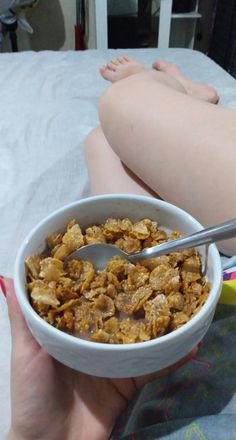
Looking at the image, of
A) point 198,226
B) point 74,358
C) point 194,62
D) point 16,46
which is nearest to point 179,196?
point 198,226

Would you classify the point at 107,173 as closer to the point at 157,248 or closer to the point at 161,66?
the point at 157,248

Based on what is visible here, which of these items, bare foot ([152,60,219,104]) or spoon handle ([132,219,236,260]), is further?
bare foot ([152,60,219,104])

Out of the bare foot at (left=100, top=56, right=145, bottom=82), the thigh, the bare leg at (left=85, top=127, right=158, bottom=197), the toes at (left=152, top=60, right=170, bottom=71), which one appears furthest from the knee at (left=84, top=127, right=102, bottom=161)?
the toes at (left=152, top=60, right=170, bottom=71)

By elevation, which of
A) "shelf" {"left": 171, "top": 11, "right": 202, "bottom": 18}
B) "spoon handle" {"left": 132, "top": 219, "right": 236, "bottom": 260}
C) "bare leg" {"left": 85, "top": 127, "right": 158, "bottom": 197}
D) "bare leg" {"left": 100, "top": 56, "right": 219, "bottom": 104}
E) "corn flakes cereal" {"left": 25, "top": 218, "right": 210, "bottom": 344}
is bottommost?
"bare leg" {"left": 85, "top": 127, "right": 158, "bottom": 197}

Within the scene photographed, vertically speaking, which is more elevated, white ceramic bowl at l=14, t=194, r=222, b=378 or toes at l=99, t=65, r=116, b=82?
Answer: white ceramic bowl at l=14, t=194, r=222, b=378

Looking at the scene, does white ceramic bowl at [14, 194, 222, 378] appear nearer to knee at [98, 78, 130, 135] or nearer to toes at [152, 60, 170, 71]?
knee at [98, 78, 130, 135]

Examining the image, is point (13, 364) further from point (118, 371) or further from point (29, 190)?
point (29, 190)

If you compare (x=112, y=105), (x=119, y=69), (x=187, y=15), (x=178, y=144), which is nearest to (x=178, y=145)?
(x=178, y=144)
